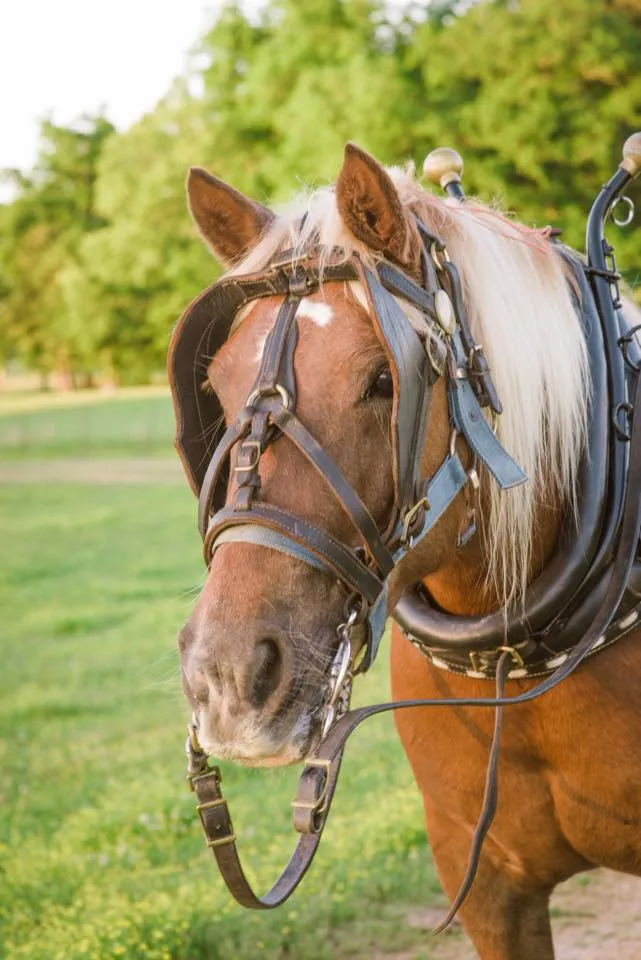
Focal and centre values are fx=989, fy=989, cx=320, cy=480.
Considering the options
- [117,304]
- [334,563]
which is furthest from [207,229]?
[117,304]

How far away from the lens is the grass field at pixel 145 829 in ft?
11.5

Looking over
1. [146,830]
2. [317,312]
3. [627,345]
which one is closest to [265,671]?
[317,312]

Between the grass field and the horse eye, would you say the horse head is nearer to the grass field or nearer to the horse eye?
the horse eye

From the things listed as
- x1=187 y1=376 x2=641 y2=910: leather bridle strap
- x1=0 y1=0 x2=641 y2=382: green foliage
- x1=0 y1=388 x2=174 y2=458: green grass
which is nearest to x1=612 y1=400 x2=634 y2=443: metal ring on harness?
x1=187 y1=376 x2=641 y2=910: leather bridle strap

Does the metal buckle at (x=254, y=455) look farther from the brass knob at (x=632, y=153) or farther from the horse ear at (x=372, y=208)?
the brass knob at (x=632, y=153)

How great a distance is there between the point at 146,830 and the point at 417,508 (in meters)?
3.30

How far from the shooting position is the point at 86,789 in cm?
522

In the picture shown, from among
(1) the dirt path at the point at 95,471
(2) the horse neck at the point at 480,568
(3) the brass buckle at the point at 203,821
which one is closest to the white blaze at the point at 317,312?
(2) the horse neck at the point at 480,568

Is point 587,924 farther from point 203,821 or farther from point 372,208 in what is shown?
point 372,208

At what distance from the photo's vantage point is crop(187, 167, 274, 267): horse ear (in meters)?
2.06

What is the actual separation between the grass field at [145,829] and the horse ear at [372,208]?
88 cm

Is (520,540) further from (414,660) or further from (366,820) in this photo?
(366,820)

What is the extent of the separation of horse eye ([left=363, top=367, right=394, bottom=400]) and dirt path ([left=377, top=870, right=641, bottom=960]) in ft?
8.18

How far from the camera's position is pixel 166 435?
2842 cm
